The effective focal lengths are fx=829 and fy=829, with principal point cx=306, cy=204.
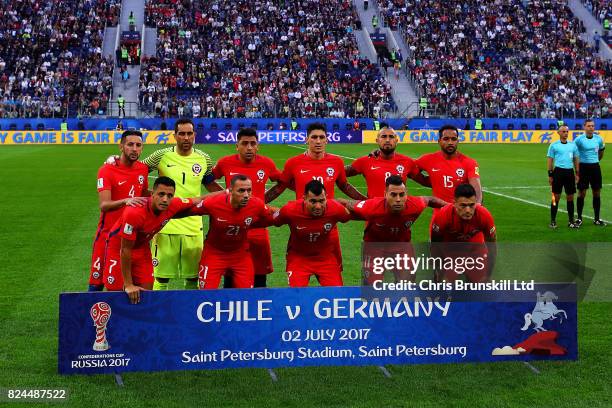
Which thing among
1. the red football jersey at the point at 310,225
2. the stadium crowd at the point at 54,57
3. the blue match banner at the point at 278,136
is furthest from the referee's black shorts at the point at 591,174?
the stadium crowd at the point at 54,57

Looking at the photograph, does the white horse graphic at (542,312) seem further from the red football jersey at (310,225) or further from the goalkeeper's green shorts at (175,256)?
the goalkeeper's green shorts at (175,256)

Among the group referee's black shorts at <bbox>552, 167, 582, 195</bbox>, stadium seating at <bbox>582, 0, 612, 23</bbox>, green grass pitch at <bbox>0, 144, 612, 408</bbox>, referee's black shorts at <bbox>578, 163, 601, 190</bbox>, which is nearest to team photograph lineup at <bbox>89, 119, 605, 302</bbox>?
green grass pitch at <bbox>0, 144, 612, 408</bbox>

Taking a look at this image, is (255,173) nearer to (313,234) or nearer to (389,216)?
(313,234)

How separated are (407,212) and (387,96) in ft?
144

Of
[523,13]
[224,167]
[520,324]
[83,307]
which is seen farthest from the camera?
[523,13]

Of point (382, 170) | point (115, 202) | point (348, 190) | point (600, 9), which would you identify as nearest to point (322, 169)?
point (348, 190)

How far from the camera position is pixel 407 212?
824 centimetres

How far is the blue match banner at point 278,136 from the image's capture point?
44.9 m

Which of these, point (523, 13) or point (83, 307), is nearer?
point (83, 307)

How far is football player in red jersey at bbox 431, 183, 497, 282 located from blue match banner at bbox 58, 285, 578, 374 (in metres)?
0.34

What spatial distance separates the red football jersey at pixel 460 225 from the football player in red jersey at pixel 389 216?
232mm

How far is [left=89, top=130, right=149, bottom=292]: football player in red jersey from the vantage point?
8.45 metres

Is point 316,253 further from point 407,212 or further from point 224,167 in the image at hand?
point 224,167

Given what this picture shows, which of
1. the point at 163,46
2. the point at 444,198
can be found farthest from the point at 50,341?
the point at 163,46
